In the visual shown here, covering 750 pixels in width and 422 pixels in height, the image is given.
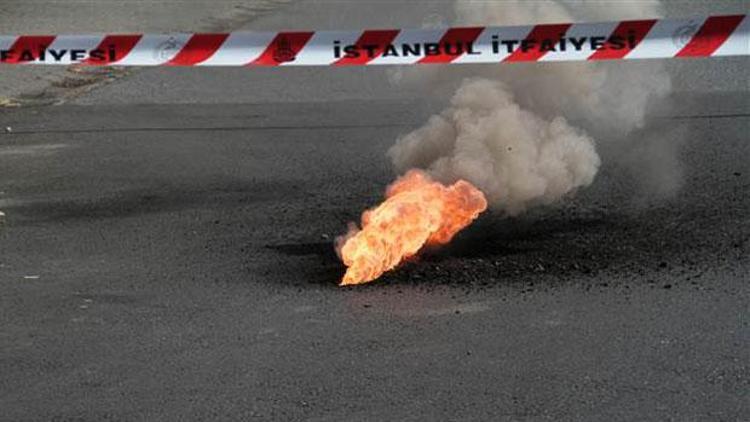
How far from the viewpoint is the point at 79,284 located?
9031 mm

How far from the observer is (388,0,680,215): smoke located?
10.1 m

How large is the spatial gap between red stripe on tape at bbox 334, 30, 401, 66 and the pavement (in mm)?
984

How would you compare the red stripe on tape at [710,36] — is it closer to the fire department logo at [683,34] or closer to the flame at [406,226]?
the fire department logo at [683,34]

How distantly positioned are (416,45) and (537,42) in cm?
88

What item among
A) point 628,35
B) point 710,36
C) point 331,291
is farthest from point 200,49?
point 710,36

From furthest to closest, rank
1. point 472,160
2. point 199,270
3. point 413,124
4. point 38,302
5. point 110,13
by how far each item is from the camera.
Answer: point 110,13 → point 413,124 → point 472,160 → point 199,270 → point 38,302

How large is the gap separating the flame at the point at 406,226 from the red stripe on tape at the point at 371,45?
161 centimetres

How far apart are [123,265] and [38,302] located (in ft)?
2.95

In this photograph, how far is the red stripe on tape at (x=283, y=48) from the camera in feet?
37.2

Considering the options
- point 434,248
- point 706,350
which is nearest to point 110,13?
point 434,248

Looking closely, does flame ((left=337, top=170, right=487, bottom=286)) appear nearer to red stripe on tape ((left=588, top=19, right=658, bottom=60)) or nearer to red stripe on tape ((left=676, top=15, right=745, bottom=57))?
red stripe on tape ((left=588, top=19, right=658, bottom=60))

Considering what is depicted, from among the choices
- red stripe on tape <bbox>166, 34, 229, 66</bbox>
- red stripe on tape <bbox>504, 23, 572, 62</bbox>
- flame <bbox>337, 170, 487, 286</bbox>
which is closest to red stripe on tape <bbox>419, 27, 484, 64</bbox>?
red stripe on tape <bbox>504, 23, 572, 62</bbox>

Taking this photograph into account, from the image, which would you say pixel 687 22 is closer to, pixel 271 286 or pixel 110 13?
pixel 271 286

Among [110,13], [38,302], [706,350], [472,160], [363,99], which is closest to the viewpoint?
[706,350]
